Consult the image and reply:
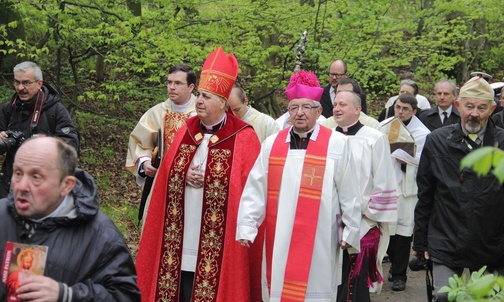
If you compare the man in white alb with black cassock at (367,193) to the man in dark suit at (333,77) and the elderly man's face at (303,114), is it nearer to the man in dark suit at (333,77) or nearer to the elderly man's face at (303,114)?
the elderly man's face at (303,114)

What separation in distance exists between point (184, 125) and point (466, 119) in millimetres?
2532

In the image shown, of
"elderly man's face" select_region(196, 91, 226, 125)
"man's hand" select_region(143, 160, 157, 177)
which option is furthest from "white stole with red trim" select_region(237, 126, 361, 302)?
"man's hand" select_region(143, 160, 157, 177)

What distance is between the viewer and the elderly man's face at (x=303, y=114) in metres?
6.80

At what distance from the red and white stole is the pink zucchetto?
0.39 m

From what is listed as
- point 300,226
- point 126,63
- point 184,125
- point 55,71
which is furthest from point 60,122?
point 55,71

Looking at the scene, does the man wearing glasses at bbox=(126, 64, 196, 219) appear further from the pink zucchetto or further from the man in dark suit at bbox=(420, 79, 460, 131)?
the man in dark suit at bbox=(420, 79, 460, 131)

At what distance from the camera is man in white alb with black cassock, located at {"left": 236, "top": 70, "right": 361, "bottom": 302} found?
6.64 m

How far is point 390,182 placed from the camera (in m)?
7.57

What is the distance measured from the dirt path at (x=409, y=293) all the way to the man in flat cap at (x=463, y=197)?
2935 millimetres

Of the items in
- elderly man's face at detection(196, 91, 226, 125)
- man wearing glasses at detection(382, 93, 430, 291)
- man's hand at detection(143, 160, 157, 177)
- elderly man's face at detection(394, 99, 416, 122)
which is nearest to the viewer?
elderly man's face at detection(196, 91, 226, 125)

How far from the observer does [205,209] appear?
23.6ft

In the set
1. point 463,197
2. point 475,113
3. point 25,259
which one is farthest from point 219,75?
point 25,259

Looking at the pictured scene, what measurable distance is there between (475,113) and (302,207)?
1.57 m

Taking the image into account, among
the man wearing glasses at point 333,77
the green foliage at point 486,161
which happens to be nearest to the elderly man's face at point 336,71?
the man wearing glasses at point 333,77
